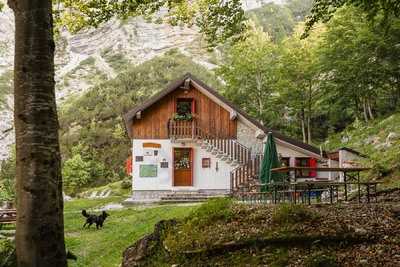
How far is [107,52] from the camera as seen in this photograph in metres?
86.8

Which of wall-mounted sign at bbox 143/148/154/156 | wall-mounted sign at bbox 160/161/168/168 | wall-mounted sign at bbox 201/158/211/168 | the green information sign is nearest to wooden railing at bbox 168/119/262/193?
wall-mounted sign at bbox 201/158/211/168

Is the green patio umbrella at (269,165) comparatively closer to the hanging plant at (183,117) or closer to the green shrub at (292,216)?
the hanging plant at (183,117)

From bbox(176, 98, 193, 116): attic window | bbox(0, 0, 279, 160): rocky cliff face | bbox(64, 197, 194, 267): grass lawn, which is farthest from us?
bbox(0, 0, 279, 160): rocky cliff face

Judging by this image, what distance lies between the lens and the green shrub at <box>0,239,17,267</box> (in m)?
4.39

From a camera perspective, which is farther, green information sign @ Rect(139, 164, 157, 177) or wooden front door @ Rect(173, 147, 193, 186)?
wooden front door @ Rect(173, 147, 193, 186)

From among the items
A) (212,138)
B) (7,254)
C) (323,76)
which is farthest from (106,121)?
(7,254)

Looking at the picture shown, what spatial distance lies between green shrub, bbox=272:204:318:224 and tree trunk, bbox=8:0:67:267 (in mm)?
2814

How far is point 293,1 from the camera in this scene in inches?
3844

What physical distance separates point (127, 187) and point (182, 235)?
2591 centimetres

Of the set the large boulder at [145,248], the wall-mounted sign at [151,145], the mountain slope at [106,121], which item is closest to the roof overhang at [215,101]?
the wall-mounted sign at [151,145]

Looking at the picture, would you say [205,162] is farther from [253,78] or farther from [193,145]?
[253,78]

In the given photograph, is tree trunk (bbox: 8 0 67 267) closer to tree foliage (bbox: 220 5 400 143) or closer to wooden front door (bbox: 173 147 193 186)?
wooden front door (bbox: 173 147 193 186)

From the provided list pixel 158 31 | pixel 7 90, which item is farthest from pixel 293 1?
pixel 7 90

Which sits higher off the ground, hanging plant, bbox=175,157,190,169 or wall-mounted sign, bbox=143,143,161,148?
wall-mounted sign, bbox=143,143,161,148
